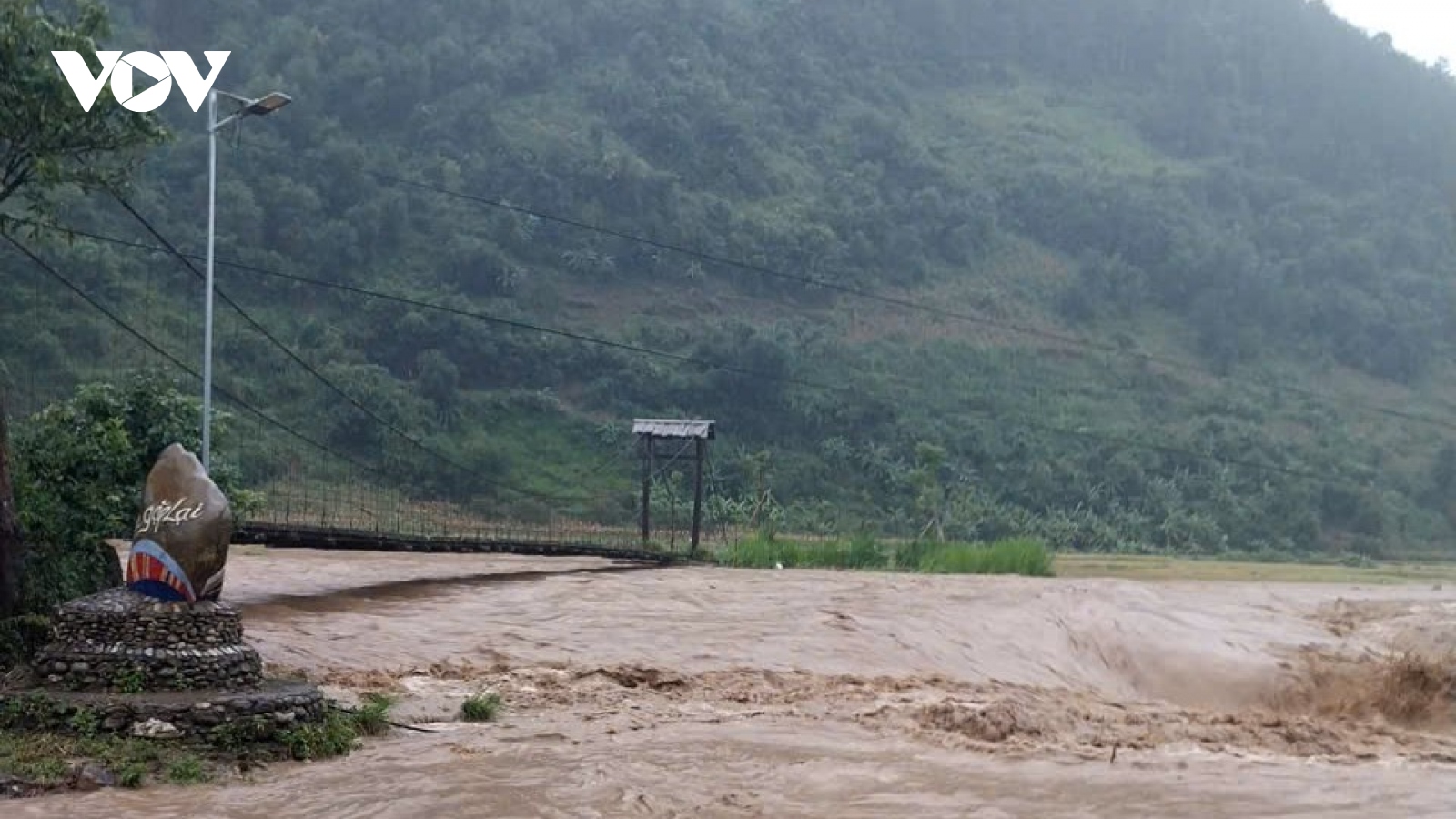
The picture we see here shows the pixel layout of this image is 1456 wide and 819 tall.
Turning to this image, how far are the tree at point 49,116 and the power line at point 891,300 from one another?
1555 inches

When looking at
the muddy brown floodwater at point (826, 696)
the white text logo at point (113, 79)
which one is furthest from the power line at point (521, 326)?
the white text logo at point (113, 79)

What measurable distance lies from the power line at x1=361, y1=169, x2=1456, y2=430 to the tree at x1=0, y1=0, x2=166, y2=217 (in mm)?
39489

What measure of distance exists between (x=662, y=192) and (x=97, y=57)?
155ft

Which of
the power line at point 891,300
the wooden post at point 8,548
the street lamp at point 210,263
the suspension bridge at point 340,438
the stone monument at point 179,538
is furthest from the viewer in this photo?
the power line at point 891,300

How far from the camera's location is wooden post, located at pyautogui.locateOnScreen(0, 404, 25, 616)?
14.1m

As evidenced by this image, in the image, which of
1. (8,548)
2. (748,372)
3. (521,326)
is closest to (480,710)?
(8,548)

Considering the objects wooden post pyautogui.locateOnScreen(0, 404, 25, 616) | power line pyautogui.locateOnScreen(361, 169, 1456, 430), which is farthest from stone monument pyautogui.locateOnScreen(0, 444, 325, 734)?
power line pyautogui.locateOnScreen(361, 169, 1456, 430)

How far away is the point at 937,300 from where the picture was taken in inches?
2623

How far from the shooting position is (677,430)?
34250mm

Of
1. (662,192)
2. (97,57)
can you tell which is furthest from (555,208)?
(97,57)

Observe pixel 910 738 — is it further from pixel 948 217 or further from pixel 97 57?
pixel 948 217

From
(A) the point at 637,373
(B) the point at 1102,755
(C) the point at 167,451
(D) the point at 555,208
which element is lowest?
(B) the point at 1102,755

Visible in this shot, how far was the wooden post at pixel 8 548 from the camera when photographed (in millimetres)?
14117

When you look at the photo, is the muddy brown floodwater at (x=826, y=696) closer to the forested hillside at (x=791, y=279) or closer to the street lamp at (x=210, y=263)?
the street lamp at (x=210, y=263)
